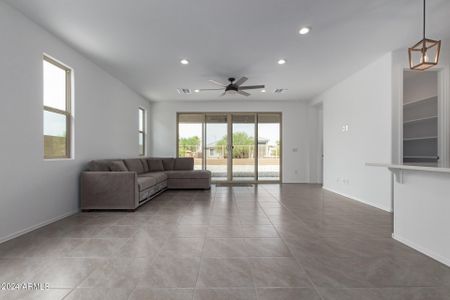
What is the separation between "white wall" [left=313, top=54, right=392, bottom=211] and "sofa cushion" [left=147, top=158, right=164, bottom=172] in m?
4.86

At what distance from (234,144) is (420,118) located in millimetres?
4852

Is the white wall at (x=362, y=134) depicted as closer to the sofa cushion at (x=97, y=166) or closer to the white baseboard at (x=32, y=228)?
the sofa cushion at (x=97, y=166)

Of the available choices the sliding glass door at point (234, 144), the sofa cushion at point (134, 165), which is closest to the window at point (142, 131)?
the sliding glass door at point (234, 144)

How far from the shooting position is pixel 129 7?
8.50ft

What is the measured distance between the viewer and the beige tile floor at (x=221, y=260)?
63.7 inches

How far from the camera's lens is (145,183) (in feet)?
14.1

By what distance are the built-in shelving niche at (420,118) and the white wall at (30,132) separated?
599 centimetres

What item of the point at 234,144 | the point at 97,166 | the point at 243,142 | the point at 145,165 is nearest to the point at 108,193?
the point at 97,166

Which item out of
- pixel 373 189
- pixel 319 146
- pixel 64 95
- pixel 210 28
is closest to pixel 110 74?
pixel 64 95

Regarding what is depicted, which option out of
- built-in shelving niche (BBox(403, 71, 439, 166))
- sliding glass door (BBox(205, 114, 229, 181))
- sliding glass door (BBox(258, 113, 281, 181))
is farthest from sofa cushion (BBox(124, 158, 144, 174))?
built-in shelving niche (BBox(403, 71, 439, 166))

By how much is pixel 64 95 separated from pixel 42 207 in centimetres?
183

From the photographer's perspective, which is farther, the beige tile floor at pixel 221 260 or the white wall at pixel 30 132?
the white wall at pixel 30 132

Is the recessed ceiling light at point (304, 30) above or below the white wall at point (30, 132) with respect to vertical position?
above

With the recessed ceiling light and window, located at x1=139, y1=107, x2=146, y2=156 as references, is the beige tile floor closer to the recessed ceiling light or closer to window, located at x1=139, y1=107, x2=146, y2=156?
the recessed ceiling light
